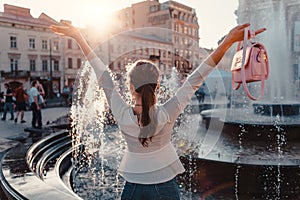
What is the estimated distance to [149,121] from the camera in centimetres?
156

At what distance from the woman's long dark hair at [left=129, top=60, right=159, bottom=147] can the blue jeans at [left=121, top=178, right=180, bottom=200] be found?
322 millimetres

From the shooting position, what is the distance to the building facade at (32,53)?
113 feet

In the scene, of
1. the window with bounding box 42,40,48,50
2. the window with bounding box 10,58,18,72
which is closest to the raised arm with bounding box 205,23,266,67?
the window with bounding box 10,58,18,72

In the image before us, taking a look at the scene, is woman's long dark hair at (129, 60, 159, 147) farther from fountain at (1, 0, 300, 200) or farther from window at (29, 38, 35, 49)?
window at (29, 38, 35, 49)

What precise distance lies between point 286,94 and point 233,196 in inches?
567

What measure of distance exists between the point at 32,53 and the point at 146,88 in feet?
128

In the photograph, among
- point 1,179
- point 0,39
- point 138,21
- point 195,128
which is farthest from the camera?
point 138,21

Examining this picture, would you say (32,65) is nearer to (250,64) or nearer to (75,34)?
(75,34)

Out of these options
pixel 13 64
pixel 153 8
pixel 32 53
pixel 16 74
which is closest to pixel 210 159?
pixel 16 74

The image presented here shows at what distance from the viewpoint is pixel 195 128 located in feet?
28.6

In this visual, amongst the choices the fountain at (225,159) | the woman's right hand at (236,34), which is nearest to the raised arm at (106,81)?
the woman's right hand at (236,34)

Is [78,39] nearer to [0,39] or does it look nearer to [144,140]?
[144,140]

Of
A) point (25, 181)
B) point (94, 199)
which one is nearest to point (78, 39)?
point (25, 181)

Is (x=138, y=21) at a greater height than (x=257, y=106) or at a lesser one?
greater
